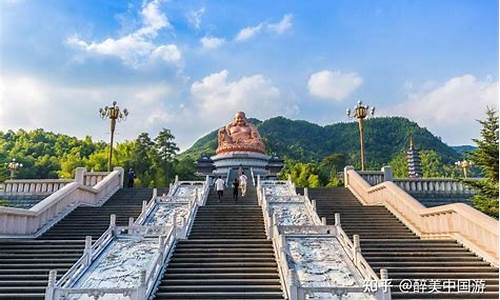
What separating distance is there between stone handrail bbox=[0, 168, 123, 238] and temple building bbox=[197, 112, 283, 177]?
13857 mm

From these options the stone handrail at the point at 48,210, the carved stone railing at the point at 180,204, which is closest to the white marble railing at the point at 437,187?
the carved stone railing at the point at 180,204

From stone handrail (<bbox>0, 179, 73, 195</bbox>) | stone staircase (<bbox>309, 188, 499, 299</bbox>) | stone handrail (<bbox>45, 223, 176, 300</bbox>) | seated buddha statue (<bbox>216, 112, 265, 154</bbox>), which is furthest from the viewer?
seated buddha statue (<bbox>216, 112, 265, 154</bbox>)

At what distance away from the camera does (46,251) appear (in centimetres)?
984

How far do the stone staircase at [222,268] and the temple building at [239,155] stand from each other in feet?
59.9

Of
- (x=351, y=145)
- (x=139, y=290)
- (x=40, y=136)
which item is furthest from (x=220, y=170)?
(x=351, y=145)

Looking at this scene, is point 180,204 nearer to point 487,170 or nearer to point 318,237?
point 318,237

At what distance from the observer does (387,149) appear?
7931 cm

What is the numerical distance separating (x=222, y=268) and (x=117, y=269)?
212cm

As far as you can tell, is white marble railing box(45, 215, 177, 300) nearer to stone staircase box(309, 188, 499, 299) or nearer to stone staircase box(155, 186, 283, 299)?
stone staircase box(155, 186, 283, 299)

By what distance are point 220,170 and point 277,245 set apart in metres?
22.4

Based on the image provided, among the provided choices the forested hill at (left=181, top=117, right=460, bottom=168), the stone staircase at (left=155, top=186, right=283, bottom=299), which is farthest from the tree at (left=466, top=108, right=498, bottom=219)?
the forested hill at (left=181, top=117, right=460, bottom=168)

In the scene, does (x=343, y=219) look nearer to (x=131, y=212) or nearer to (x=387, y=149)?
(x=131, y=212)

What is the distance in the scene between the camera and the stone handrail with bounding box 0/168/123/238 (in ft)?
37.1

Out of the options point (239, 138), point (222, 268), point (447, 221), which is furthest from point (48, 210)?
point (239, 138)
